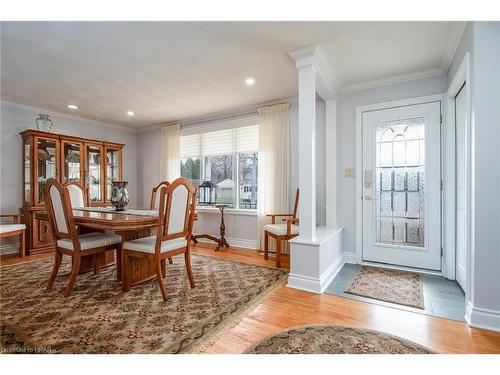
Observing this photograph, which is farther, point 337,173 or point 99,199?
point 99,199

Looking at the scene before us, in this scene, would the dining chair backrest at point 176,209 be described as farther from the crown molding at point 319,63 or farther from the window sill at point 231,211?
the window sill at point 231,211

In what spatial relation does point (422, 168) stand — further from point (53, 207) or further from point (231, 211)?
point (53, 207)

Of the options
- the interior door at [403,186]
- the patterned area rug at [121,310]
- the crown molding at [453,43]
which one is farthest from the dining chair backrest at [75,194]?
the crown molding at [453,43]

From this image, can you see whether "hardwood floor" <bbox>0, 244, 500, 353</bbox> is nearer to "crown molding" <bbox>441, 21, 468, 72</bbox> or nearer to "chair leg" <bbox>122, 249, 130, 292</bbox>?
"chair leg" <bbox>122, 249, 130, 292</bbox>

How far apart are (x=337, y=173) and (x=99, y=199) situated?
4347mm

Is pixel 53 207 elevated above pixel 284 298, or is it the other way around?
pixel 53 207

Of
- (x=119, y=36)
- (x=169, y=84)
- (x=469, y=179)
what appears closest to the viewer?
(x=469, y=179)

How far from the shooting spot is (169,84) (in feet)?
11.0

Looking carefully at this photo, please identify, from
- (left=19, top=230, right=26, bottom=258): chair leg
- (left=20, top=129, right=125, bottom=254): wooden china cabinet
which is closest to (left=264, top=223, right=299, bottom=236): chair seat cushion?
(left=20, top=129, right=125, bottom=254): wooden china cabinet

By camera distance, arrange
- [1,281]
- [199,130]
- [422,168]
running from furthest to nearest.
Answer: [199,130] → [422,168] → [1,281]

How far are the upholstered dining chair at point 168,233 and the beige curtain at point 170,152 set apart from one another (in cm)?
279

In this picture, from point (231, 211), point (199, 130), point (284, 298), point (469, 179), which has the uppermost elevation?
point (199, 130)

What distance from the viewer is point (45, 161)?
4199 mm
